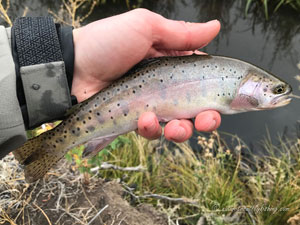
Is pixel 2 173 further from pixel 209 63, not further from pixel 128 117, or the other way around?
pixel 209 63

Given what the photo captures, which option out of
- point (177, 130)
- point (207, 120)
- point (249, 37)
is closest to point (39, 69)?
point (177, 130)

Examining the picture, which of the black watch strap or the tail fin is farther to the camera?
the tail fin

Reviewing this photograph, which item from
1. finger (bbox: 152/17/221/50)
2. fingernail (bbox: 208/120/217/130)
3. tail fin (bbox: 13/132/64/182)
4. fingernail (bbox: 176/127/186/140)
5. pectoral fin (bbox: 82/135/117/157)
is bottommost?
tail fin (bbox: 13/132/64/182)

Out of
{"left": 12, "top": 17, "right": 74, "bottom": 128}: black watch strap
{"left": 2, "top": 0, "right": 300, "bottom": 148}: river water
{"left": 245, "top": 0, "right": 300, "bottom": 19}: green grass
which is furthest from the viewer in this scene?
{"left": 245, "top": 0, "right": 300, "bottom": 19}: green grass

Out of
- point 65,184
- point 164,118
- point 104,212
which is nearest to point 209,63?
point 164,118

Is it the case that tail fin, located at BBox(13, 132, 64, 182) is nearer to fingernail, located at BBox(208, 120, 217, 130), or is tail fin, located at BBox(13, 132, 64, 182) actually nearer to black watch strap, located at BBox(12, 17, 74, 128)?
black watch strap, located at BBox(12, 17, 74, 128)

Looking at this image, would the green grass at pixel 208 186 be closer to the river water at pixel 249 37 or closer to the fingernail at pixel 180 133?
the fingernail at pixel 180 133

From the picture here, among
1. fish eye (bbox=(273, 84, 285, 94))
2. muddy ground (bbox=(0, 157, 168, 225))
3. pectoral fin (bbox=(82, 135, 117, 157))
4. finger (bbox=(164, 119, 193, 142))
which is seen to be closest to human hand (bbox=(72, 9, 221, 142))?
finger (bbox=(164, 119, 193, 142))

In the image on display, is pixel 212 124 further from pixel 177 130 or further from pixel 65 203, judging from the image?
pixel 65 203
